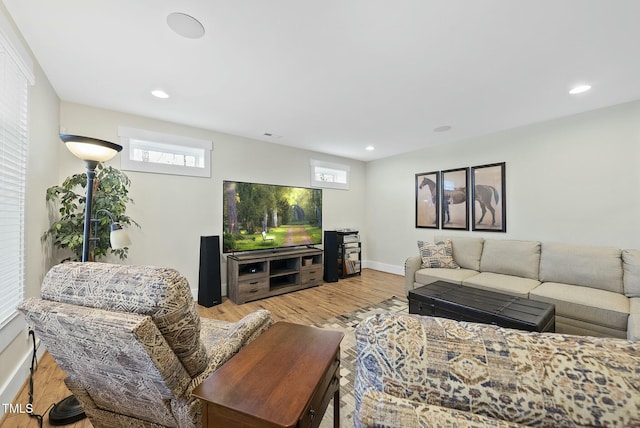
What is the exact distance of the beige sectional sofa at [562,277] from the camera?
2227 mm

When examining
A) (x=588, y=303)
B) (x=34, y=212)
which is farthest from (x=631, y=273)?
(x=34, y=212)

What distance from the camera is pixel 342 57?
2.02 metres

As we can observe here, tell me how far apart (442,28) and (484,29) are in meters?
0.29

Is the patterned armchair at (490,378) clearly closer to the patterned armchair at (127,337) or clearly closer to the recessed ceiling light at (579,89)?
the patterned armchair at (127,337)

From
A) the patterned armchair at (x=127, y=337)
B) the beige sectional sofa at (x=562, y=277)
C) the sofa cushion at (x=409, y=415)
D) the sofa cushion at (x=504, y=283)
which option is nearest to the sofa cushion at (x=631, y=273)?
the beige sectional sofa at (x=562, y=277)

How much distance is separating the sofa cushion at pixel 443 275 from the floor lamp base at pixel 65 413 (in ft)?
11.3

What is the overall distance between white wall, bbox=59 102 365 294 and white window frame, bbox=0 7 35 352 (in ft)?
3.49

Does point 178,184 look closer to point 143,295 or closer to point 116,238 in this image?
point 116,238

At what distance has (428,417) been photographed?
504mm

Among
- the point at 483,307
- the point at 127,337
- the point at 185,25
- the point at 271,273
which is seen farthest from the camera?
the point at 271,273

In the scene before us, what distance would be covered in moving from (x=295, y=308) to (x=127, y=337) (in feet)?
8.69

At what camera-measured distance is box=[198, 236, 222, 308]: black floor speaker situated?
3.37 metres

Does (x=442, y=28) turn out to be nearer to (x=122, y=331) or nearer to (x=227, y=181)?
(x=122, y=331)

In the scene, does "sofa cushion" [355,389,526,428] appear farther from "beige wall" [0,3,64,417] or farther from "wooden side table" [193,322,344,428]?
"beige wall" [0,3,64,417]
